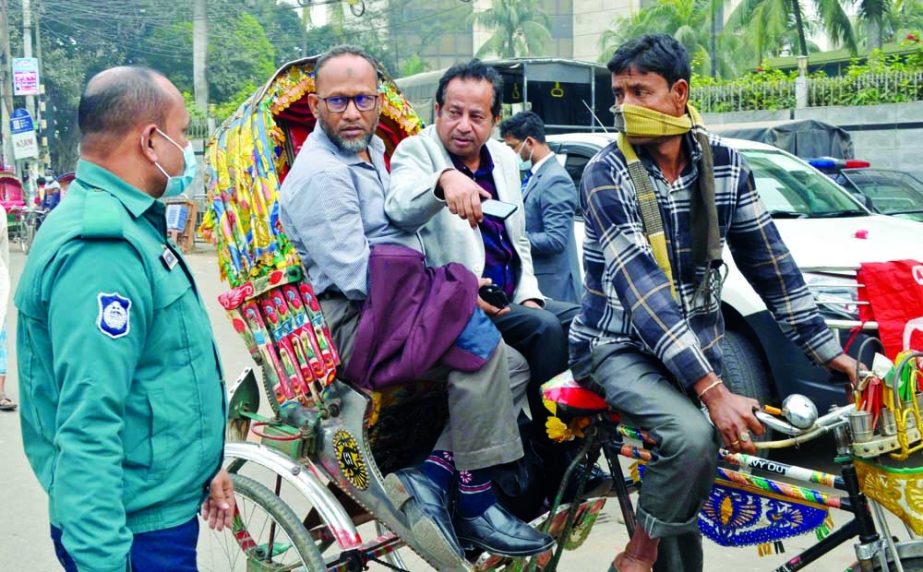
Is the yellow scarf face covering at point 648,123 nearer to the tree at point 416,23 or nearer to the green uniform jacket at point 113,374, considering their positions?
the green uniform jacket at point 113,374

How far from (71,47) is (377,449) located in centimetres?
4730

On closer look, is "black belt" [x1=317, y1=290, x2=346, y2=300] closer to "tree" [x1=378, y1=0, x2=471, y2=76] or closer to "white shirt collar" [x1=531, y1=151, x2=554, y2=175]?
"white shirt collar" [x1=531, y1=151, x2=554, y2=175]

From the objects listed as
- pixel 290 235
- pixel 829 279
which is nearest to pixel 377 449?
pixel 290 235

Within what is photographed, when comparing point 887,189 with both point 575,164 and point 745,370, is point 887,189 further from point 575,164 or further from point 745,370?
point 745,370

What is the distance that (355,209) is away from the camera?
3.27 metres

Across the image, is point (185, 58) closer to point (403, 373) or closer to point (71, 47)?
point (71, 47)

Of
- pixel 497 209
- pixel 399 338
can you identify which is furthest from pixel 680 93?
pixel 399 338

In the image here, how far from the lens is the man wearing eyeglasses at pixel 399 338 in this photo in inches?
126

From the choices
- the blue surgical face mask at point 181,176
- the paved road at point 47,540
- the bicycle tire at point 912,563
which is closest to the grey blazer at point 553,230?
the paved road at point 47,540

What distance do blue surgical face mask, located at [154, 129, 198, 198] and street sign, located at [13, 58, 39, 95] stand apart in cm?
2467

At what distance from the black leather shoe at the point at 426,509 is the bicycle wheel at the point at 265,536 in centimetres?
29

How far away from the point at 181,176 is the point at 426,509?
4.38 ft

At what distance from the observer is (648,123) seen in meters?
2.94

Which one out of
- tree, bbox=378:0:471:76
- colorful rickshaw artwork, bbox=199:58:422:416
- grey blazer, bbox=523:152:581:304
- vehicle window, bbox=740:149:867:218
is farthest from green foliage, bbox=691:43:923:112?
tree, bbox=378:0:471:76
